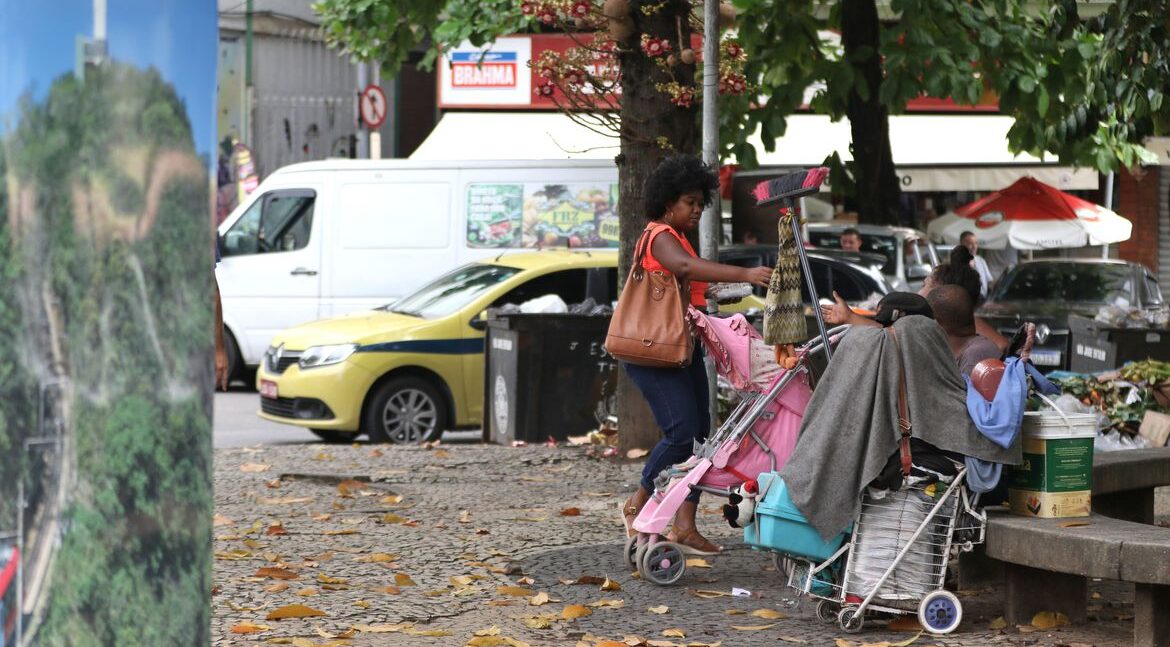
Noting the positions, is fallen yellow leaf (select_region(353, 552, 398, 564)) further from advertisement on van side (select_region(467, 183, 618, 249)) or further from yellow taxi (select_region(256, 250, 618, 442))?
advertisement on van side (select_region(467, 183, 618, 249))

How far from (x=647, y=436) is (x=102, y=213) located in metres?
7.79

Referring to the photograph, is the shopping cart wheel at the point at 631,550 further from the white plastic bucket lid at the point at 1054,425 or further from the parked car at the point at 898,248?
the parked car at the point at 898,248

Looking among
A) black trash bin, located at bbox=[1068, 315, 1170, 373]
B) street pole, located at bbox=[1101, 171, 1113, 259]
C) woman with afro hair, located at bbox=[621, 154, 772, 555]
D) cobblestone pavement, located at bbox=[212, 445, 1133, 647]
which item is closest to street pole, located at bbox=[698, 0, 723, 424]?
cobblestone pavement, located at bbox=[212, 445, 1133, 647]

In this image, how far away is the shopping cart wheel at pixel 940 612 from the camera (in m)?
5.69

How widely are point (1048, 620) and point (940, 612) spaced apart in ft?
1.44

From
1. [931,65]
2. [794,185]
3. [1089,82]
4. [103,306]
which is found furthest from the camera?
[931,65]

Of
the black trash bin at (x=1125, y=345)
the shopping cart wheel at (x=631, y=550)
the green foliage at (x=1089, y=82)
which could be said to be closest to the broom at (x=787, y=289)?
the shopping cart wheel at (x=631, y=550)

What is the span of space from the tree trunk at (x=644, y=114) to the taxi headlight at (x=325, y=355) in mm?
3528

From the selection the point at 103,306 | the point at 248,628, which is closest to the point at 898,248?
the point at 248,628

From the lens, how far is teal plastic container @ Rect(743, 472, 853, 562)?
18.9 ft

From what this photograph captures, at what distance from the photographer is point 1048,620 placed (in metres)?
5.86

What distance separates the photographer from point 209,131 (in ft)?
9.34

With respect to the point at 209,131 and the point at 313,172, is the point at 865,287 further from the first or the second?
the point at 209,131

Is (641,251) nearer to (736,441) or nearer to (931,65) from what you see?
(736,441)
